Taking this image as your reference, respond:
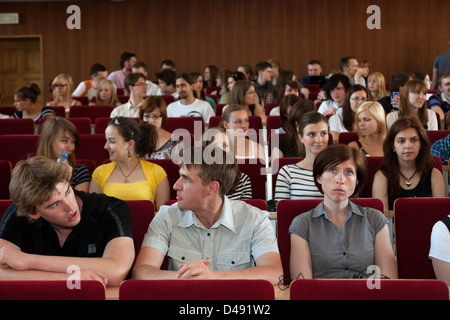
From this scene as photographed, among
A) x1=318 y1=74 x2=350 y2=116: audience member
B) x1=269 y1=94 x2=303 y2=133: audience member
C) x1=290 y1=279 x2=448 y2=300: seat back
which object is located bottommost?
x1=290 y1=279 x2=448 y2=300: seat back

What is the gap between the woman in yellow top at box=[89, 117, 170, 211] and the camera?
4.33 m

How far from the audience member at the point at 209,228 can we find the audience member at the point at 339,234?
18 cm

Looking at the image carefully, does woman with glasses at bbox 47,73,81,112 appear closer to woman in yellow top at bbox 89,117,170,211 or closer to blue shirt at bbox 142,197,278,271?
woman in yellow top at bbox 89,117,170,211

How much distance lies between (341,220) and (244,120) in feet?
7.90

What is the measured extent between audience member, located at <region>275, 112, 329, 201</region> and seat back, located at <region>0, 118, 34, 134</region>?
318 centimetres

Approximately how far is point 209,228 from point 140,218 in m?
0.49

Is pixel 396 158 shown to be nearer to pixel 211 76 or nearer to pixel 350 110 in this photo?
pixel 350 110

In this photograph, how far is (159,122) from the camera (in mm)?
5504

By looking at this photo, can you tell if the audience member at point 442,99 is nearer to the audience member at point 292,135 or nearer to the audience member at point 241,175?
the audience member at point 292,135

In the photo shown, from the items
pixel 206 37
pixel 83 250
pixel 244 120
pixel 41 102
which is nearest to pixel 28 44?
pixel 41 102

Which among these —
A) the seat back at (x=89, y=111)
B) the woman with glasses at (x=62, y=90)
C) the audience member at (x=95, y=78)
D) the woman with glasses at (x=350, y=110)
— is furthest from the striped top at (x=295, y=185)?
the audience member at (x=95, y=78)

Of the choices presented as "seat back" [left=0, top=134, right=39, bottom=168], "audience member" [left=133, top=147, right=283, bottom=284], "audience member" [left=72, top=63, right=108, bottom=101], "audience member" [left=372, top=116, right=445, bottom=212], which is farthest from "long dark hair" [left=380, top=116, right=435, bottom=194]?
"audience member" [left=72, top=63, right=108, bottom=101]

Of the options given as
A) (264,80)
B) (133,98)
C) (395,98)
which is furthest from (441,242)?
(264,80)

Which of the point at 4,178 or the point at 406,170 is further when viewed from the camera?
the point at 4,178
